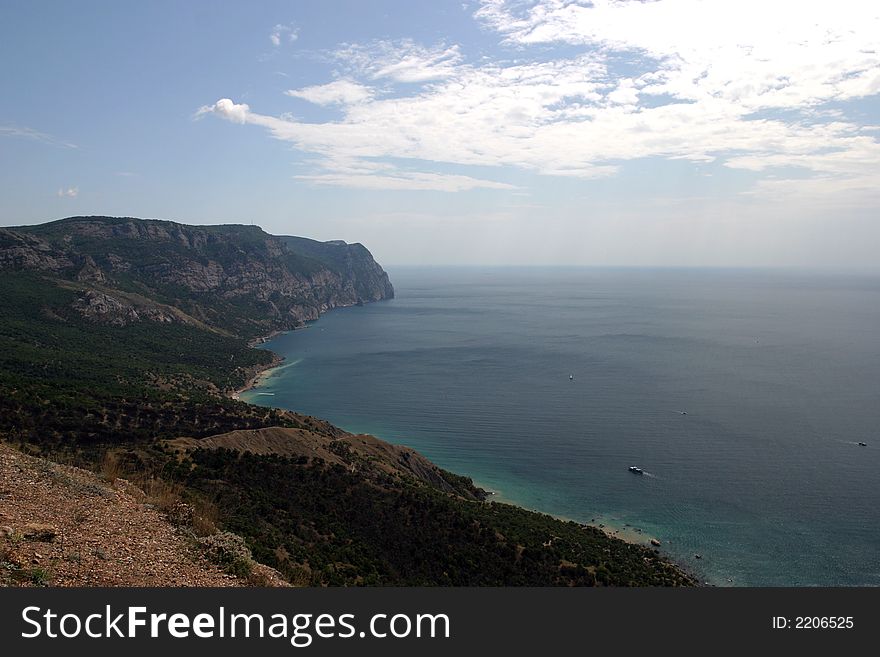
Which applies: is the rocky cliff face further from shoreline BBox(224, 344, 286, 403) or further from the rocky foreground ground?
the rocky foreground ground

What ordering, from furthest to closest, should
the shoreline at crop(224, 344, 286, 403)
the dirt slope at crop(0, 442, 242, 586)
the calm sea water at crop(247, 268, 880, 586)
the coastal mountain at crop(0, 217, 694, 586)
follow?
the shoreline at crop(224, 344, 286, 403) → the calm sea water at crop(247, 268, 880, 586) → the coastal mountain at crop(0, 217, 694, 586) → the dirt slope at crop(0, 442, 242, 586)

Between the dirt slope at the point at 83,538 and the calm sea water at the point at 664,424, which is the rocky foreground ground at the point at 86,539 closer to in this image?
the dirt slope at the point at 83,538

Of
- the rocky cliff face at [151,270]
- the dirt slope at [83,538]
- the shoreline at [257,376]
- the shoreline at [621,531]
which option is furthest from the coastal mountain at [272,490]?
the rocky cliff face at [151,270]

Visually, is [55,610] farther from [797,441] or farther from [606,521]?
[797,441]

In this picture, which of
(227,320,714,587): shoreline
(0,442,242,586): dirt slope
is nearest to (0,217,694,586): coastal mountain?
(0,442,242,586): dirt slope

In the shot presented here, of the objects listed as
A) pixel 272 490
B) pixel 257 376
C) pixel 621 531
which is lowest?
pixel 621 531

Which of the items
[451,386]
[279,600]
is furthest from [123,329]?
[279,600]

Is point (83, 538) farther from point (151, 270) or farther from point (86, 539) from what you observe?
→ point (151, 270)

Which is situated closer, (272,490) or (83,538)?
(83,538)

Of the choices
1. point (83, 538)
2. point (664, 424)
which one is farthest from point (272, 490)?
point (664, 424)
